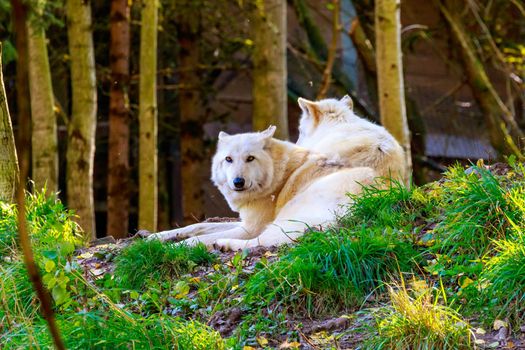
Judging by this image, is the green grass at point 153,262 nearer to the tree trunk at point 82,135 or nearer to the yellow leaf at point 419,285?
the yellow leaf at point 419,285

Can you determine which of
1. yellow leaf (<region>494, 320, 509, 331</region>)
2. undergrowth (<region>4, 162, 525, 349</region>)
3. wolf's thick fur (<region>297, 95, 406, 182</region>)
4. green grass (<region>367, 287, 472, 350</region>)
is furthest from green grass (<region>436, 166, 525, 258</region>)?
wolf's thick fur (<region>297, 95, 406, 182</region>)

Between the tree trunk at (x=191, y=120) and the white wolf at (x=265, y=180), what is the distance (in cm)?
650

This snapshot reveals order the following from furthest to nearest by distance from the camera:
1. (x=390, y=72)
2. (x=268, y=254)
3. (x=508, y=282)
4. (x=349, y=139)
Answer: (x=390, y=72) → (x=349, y=139) → (x=268, y=254) → (x=508, y=282)

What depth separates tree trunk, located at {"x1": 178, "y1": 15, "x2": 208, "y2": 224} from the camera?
13.5 meters

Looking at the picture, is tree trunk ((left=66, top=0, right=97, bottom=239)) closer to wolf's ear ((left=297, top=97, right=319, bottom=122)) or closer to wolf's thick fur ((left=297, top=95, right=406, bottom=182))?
wolf's thick fur ((left=297, top=95, right=406, bottom=182))

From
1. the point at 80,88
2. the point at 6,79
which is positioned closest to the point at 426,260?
the point at 80,88

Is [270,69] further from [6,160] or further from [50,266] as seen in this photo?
[50,266]

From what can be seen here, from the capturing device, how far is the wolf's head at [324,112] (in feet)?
24.5

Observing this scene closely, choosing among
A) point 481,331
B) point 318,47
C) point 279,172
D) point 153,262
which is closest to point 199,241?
point 153,262

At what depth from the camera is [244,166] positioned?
6.53m

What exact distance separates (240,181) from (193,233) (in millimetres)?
551

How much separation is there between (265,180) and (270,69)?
4336 millimetres

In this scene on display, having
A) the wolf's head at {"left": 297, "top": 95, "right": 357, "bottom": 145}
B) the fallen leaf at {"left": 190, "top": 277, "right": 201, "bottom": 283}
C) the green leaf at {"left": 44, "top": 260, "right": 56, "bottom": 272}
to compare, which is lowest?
the fallen leaf at {"left": 190, "top": 277, "right": 201, "bottom": 283}

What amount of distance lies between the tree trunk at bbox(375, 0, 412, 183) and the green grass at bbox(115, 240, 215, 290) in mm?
4435
